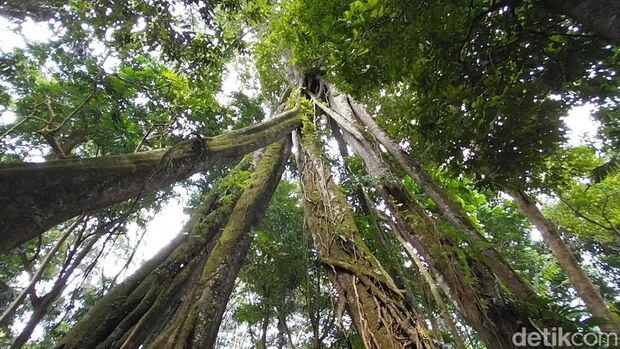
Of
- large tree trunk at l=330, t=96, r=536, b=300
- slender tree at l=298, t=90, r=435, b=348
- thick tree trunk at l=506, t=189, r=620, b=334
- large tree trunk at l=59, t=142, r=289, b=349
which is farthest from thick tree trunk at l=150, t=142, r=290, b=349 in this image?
thick tree trunk at l=506, t=189, r=620, b=334

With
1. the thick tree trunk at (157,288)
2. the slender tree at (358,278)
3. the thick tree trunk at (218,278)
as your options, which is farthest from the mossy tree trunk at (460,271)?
the thick tree trunk at (157,288)

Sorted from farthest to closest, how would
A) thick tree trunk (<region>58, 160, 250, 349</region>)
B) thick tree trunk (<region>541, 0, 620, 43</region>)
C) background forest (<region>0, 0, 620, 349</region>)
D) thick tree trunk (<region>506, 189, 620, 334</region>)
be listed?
thick tree trunk (<region>506, 189, 620, 334</region>) < thick tree trunk (<region>58, 160, 250, 349</region>) < background forest (<region>0, 0, 620, 349</region>) < thick tree trunk (<region>541, 0, 620, 43</region>)

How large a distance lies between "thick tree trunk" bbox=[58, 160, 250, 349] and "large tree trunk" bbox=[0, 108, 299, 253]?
1.07m

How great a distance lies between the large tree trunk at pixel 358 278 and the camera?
7.94ft

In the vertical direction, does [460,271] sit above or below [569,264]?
below

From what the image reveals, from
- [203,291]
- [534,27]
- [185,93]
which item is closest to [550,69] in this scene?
[534,27]

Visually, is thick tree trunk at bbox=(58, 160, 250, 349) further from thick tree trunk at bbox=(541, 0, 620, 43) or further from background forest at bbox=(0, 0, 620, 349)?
thick tree trunk at bbox=(541, 0, 620, 43)

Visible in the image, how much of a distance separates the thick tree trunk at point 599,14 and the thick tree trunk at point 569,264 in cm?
293

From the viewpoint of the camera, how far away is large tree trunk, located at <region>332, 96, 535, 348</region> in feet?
7.86

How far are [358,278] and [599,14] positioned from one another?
86.5 inches

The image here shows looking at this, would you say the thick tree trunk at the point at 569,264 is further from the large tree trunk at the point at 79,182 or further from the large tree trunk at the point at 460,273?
the large tree trunk at the point at 79,182

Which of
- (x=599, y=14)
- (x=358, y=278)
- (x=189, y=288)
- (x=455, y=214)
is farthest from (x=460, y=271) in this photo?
(x=189, y=288)

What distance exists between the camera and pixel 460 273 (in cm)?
279

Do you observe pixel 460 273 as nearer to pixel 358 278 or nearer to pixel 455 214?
pixel 455 214
